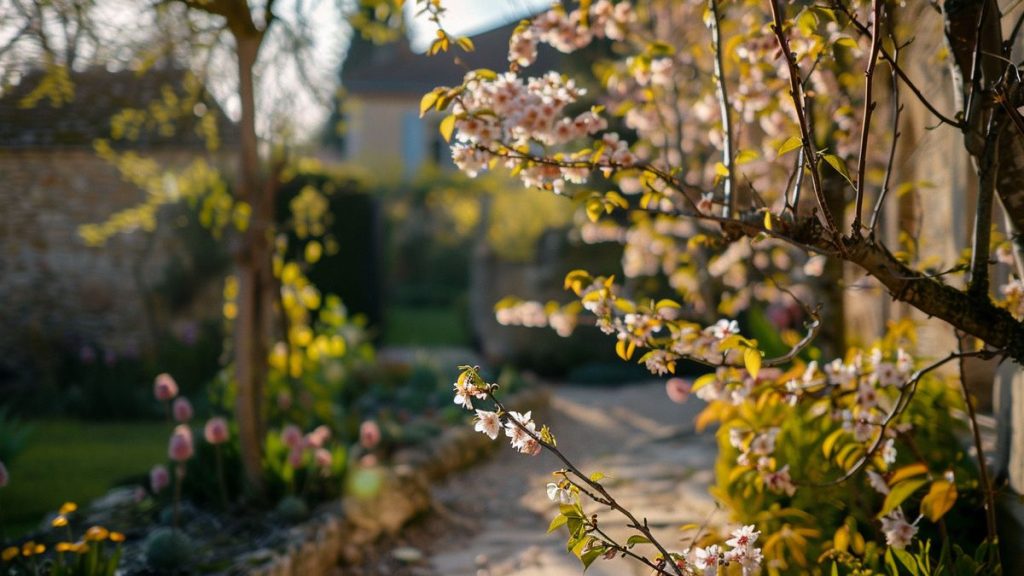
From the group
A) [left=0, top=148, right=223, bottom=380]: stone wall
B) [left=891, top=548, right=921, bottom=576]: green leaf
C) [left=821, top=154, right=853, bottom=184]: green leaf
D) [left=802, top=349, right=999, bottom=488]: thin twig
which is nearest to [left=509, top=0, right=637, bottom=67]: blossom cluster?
[left=821, top=154, right=853, bottom=184]: green leaf

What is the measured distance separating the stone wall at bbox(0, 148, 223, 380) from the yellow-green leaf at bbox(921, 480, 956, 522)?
26.9 feet

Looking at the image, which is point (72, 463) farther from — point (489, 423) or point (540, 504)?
point (489, 423)

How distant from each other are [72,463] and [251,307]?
286 cm

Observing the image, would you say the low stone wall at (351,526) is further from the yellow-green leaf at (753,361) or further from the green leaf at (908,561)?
the green leaf at (908,561)

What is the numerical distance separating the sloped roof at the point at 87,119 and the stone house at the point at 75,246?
0.4 inches

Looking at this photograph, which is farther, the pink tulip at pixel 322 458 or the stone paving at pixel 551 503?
the pink tulip at pixel 322 458

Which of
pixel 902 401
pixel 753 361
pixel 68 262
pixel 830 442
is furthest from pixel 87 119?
pixel 902 401

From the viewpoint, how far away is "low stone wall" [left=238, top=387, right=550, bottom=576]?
361cm

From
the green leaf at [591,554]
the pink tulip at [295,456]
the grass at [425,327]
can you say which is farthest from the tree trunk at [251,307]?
the grass at [425,327]

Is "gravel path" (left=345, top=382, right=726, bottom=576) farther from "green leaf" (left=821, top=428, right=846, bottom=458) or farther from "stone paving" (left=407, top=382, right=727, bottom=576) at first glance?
"green leaf" (left=821, top=428, right=846, bottom=458)

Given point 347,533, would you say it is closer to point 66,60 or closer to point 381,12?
point 381,12

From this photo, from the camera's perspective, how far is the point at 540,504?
5242 millimetres

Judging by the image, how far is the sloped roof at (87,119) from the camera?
9242 millimetres

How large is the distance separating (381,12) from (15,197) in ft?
23.5
